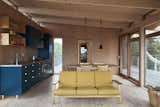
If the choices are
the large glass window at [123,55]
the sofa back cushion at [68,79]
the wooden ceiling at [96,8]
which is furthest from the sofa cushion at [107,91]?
the large glass window at [123,55]

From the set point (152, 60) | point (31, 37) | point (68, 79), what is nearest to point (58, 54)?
point (31, 37)

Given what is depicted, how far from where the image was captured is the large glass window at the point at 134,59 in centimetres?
793

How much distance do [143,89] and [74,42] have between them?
559 cm

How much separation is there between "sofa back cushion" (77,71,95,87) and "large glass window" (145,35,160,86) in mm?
2313

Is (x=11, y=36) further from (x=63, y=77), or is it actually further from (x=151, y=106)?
(x=151, y=106)

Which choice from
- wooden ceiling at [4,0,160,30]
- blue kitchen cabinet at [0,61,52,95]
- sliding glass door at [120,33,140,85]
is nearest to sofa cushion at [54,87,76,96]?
blue kitchen cabinet at [0,61,52,95]

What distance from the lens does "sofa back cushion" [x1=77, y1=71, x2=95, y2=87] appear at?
5230mm

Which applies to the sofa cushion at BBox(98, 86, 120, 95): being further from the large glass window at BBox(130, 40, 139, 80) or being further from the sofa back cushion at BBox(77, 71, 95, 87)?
the large glass window at BBox(130, 40, 139, 80)

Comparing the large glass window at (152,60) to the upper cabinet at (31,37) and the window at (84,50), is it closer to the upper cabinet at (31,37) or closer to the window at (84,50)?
the upper cabinet at (31,37)

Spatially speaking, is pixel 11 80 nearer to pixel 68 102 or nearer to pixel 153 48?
pixel 68 102

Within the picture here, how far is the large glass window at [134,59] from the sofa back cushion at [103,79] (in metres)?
3.08

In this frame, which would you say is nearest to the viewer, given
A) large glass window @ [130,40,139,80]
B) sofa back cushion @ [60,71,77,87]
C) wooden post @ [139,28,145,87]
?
sofa back cushion @ [60,71,77,87]

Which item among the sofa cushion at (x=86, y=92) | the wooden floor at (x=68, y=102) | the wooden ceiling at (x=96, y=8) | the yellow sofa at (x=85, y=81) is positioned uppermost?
the wooden ceiling at (x=96, y=8)

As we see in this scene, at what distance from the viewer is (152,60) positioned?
6383 mm
